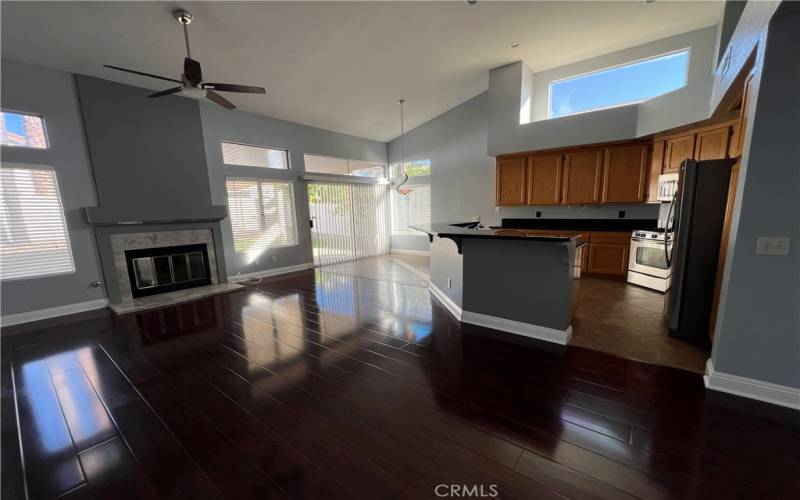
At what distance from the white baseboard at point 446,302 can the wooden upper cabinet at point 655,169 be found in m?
3.60

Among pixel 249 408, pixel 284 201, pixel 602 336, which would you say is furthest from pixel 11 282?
pixel 602 336

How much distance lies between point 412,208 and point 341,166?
2175 mm

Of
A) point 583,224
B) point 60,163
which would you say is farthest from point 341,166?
point 583,224

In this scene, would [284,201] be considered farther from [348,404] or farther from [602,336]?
[602,336]

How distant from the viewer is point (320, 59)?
4004 millimetres

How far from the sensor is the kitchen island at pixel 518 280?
8.83ft

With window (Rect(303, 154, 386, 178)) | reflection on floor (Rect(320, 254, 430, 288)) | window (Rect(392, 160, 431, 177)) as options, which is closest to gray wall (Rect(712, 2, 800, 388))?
reflection on floor (Rect(320, 254, 430, 288))

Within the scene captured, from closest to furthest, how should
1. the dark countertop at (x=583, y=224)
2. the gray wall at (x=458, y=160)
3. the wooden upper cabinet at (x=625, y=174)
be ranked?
the wooden upper cabinet at (x=625, y=174), the dark countertop at (x=583, y=224), the gray wall at (x=458, y=160)

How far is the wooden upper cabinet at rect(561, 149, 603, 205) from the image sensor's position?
4.89 m

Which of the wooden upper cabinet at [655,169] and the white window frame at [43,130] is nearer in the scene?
the white window frame at [43,130]

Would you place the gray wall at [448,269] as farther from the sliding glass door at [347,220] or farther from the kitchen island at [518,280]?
the sliding glass door at [347,220]

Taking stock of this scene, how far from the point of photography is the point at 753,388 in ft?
6.33

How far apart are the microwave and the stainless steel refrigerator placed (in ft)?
6.32

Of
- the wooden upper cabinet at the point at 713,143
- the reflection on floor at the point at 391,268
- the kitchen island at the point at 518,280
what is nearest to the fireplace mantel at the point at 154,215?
the reflection on floor at the point at 391,268
